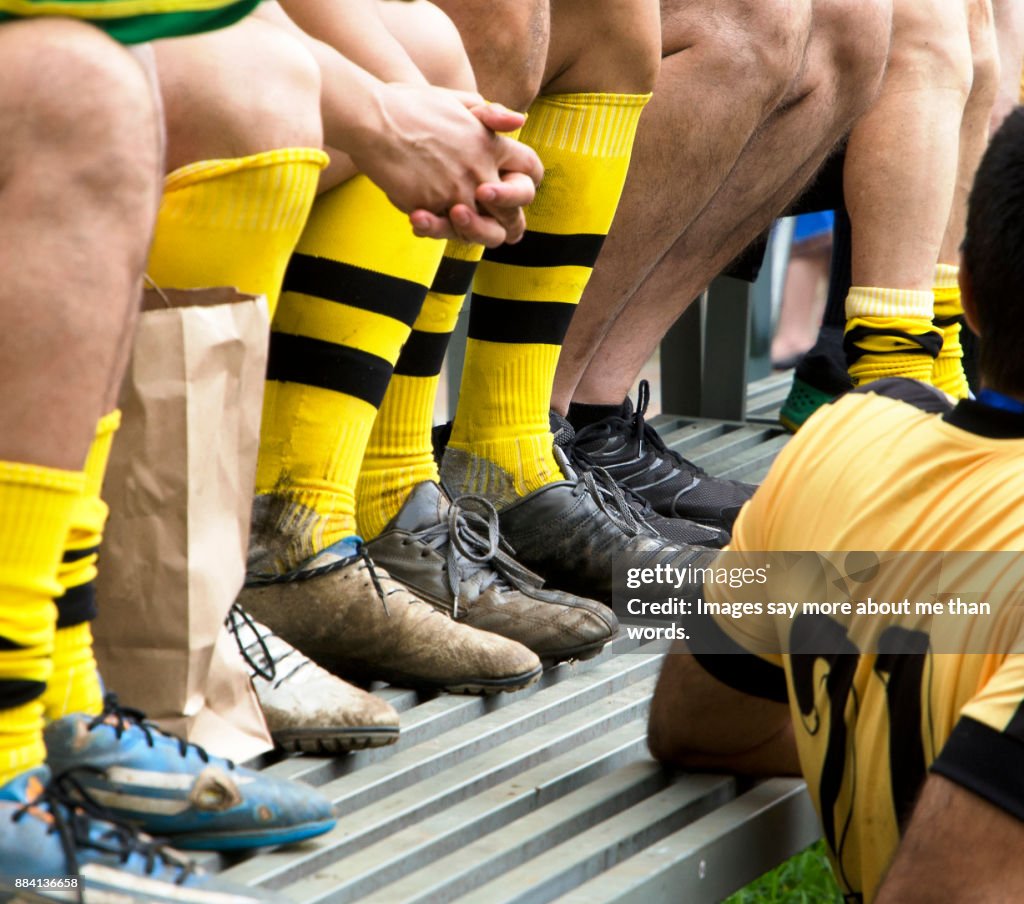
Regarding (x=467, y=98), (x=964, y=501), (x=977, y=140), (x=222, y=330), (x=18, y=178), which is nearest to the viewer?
(x=18, y=178)

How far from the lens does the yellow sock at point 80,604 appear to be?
1.12 metres

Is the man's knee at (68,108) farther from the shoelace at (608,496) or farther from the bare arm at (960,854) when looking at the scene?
the shoelace at (608,496)

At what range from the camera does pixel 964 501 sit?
115 centimetres

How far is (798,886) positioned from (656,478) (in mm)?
629

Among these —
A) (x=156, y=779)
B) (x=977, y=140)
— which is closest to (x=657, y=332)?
(x=977, y=140)

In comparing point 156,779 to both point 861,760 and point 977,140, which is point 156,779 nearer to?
point 861,760

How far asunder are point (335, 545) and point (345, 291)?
27 cm

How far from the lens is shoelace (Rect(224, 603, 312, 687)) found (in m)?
1.48

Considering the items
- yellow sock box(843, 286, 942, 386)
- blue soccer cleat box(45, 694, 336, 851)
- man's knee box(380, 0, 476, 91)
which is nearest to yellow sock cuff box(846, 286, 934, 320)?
yellow sock box(843, 286, 942, 386)

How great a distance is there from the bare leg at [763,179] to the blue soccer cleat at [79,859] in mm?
1411

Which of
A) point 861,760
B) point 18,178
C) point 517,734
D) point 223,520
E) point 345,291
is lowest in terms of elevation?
point 517,734

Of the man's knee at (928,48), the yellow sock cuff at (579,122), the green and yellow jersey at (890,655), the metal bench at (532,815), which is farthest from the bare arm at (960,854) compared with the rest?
the man's knee at (928,48)

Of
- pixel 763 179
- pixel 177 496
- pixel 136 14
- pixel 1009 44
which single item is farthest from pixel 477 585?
pixel 1009 44

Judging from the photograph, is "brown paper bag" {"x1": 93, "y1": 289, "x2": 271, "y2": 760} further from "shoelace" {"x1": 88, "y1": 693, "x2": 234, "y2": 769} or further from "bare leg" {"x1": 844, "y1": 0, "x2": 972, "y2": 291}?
"bare leg" {"x1": 844, "y1": 0, "x2": 972, "y2": 291}
